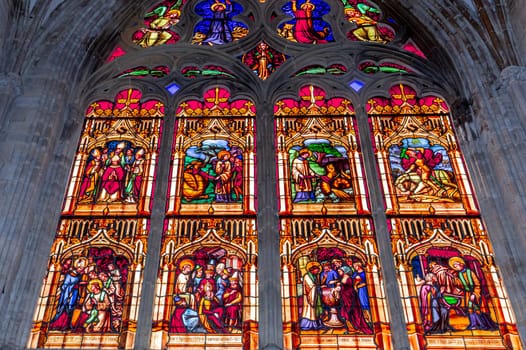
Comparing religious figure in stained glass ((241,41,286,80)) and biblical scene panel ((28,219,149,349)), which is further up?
religious figure in stained glass ((241,41,286,80))

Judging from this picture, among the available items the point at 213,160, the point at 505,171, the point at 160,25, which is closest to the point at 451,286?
the point at 505,171

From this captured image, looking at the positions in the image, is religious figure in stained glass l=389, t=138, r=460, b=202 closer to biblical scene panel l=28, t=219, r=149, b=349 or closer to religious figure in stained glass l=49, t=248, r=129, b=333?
biblical scene panel l=28, t=219, r=149, b=349

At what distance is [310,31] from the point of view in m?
12.1

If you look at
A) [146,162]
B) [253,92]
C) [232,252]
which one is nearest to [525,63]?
[253,92]

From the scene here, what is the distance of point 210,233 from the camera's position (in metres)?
9.28

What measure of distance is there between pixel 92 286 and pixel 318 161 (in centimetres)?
372

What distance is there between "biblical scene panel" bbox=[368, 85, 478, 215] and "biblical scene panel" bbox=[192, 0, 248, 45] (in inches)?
109

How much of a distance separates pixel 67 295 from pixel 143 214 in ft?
5.03

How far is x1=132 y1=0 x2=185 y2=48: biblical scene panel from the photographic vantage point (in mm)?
11938

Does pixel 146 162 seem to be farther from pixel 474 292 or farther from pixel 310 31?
pixel 474 292

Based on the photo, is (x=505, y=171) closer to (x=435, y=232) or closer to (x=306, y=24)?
(x=435, y=232)

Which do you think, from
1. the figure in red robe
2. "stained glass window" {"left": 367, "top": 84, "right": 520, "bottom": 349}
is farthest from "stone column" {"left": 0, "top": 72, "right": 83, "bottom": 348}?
"stained glass window" {"left": 367, "top": 84, "right": 520, "bottom": 349}

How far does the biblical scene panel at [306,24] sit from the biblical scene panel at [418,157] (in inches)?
64.9

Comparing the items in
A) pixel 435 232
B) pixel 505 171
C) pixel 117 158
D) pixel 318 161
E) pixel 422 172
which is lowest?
pixel 435 232
